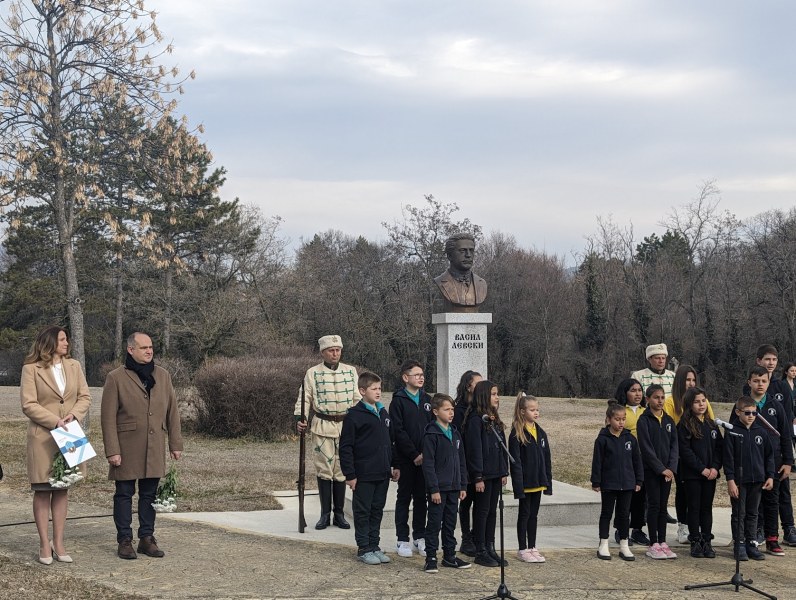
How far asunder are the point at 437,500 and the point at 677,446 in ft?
7.96

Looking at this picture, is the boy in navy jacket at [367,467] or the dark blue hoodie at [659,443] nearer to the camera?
the boy in navy jacket at [367,467]

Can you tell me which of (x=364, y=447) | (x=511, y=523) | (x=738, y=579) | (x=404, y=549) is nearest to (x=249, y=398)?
(x=511, y=523)

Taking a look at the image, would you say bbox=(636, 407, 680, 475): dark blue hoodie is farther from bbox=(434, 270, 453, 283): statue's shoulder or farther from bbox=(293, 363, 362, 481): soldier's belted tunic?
bbox=(434, 270, 453, 283): statue's shoulder

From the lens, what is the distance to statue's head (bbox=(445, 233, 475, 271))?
11.3m

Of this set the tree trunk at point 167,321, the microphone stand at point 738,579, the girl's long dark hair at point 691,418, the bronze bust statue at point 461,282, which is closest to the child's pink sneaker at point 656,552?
the microphone stand at point 738,579

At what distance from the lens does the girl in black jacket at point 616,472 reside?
25.7 ft

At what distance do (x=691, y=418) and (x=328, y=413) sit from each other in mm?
3413

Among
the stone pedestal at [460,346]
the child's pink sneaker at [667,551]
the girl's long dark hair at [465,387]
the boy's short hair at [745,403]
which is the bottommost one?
the child's pink sneaker at [667,551]

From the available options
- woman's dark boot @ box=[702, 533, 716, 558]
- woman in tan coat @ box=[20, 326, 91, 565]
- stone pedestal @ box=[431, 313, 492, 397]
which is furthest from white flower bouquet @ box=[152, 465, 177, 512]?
woman's dark boot @ box=[702, 533, 716, 558]

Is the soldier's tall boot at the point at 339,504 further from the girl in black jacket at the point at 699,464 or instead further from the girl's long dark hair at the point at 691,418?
the girl's long dark hair at the point at 691,418

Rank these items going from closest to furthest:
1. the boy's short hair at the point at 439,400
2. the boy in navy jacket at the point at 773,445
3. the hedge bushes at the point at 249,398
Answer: the boy's short hair at the point at 439,400 → the boy in navy jacket at the point at 773,445 → the hedge bushes at the point at 249,398

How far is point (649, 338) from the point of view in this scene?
50094mm

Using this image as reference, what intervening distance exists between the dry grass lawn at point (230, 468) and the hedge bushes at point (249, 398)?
1.17 ft

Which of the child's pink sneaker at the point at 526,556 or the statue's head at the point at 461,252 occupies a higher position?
the statue's head at the point at 461,252
